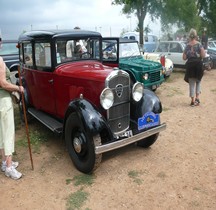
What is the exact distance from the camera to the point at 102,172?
4020 mm

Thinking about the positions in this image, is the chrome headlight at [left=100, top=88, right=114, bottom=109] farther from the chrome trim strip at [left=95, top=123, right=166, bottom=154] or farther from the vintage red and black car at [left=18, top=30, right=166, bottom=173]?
the chrome trim strip at [left=95, top=123, right=166, bottom=154]

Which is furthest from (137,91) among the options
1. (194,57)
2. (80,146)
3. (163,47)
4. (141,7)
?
(141,7)

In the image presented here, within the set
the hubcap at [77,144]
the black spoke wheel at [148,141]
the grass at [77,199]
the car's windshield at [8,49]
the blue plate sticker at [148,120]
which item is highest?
the car's windshield at [8,49]

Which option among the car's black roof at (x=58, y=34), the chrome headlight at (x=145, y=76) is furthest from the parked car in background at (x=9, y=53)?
the chrome headlight at (x=145, y=76)

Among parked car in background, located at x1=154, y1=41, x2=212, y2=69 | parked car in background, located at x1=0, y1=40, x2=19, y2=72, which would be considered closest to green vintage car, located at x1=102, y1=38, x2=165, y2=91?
parked car in background, located at x1=0, y1=40, x2=19, y2=72

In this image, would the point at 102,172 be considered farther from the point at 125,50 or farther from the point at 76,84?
the point at 125,50

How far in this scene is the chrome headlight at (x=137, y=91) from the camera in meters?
4.24

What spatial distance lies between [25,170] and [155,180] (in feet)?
6.35

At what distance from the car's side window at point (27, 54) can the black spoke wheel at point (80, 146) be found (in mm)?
2062

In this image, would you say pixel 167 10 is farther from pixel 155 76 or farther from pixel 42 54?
pixel 42 54

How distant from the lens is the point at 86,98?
430 cm

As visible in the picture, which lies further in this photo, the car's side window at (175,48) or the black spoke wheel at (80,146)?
the car's side window at (175,48)

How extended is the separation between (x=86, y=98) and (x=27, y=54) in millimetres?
2177

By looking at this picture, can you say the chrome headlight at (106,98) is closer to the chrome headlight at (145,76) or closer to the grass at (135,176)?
the grass at (135,176)
